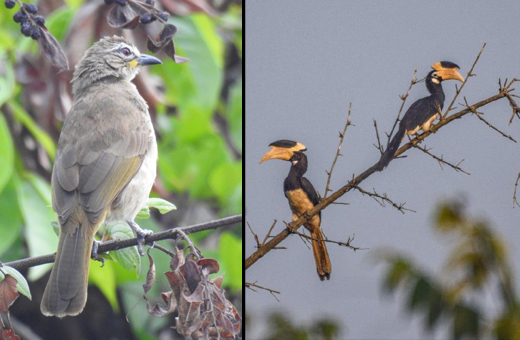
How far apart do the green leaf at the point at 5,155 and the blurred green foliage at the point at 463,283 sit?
1.18m

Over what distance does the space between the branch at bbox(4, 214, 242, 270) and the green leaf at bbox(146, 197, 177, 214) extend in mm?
65

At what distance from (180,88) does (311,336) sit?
0.87 metres

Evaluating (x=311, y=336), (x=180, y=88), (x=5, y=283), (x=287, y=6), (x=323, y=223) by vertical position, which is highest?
(x=287, y=6)

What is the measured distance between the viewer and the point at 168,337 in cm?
234

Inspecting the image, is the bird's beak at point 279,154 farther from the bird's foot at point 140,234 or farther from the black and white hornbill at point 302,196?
the bird's foot at point 140,234

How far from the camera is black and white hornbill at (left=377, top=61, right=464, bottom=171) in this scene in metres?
2.35

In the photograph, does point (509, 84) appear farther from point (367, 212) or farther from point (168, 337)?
point (168, 337)

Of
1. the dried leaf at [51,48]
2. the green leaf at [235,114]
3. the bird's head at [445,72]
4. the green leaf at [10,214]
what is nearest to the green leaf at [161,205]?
the green leaf at [235,114]

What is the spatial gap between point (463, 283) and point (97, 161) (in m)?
1.19

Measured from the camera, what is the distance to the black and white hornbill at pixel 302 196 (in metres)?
2.36

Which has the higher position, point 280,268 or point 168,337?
point 280,268

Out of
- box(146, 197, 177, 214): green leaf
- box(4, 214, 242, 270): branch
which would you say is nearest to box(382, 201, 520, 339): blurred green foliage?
box(4, 214, 242, 270): branch

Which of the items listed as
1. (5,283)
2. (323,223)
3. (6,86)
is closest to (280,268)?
(323,223)

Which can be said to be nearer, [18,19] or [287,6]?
[18,19]
